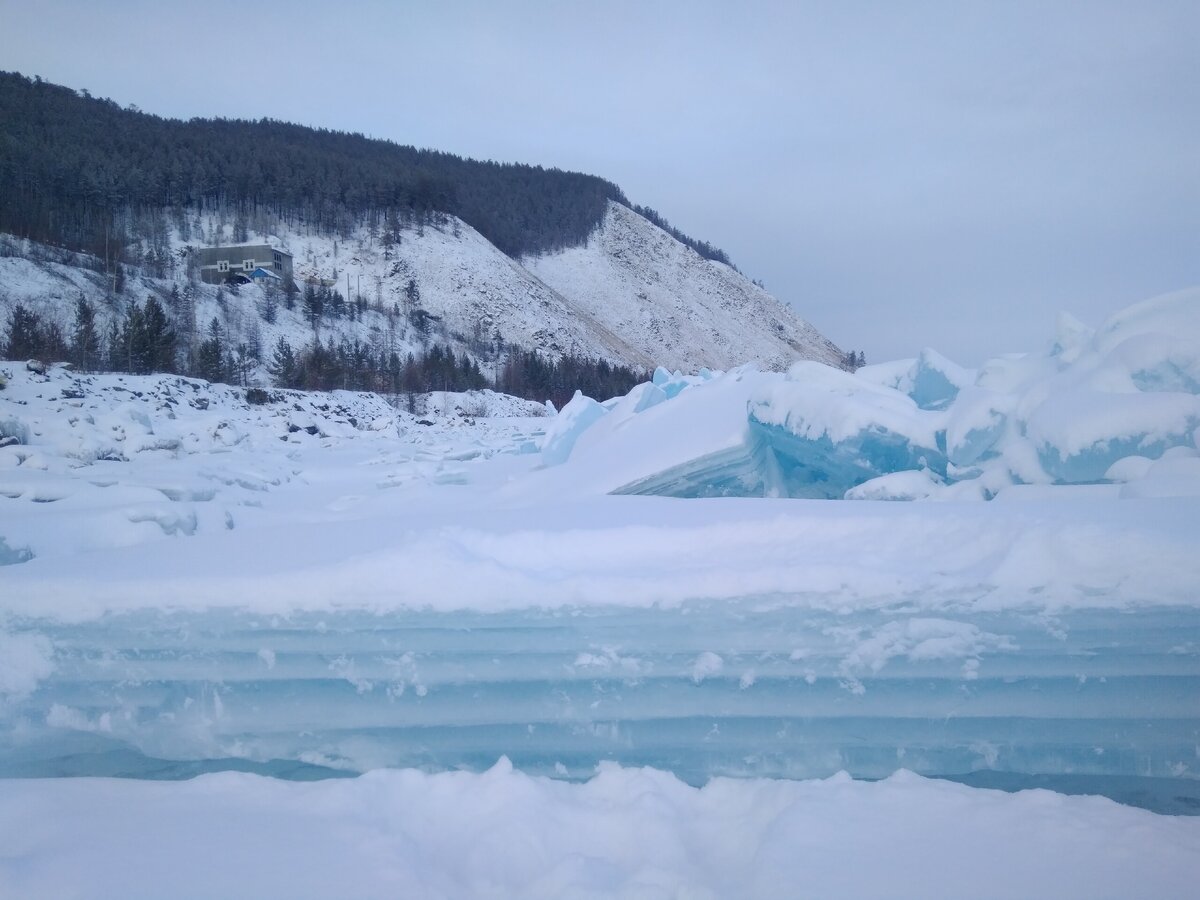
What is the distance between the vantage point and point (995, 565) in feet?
7.38

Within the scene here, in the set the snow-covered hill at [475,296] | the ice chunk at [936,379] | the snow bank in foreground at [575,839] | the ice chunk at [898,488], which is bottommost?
the snow bank in foreground at [575,839]

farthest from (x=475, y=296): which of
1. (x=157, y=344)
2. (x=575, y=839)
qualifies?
(x=575, y=839)

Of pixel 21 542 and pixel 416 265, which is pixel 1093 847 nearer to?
pixel 21 542

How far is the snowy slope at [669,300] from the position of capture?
52537 mm

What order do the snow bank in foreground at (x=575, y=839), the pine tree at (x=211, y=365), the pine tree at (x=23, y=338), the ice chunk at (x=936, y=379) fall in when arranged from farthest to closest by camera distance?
the pine tree at (x=211, y=365) < the pine tree at (x=23, y=338) < the ice chunk at (x=936, y=379) < the snow bank in foreground at (x=575, y=839)

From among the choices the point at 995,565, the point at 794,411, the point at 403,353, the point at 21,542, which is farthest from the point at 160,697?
the point at 403,353

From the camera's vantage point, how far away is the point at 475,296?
46.7m

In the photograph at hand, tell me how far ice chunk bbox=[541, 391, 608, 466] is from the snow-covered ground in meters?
4.45

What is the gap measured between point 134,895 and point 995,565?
7.68 ft

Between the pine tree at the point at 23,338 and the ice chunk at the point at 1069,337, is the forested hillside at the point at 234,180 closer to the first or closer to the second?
the pine tree at the point at 23,338

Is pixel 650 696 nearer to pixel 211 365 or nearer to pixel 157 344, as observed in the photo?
pixel 157 344

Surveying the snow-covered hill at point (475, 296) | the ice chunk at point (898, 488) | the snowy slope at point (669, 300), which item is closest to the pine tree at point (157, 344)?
the snow-covered hill at point (475, 296)

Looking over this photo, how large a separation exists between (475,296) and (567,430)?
134 feet

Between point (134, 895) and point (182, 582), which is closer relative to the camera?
point (134, 895)
